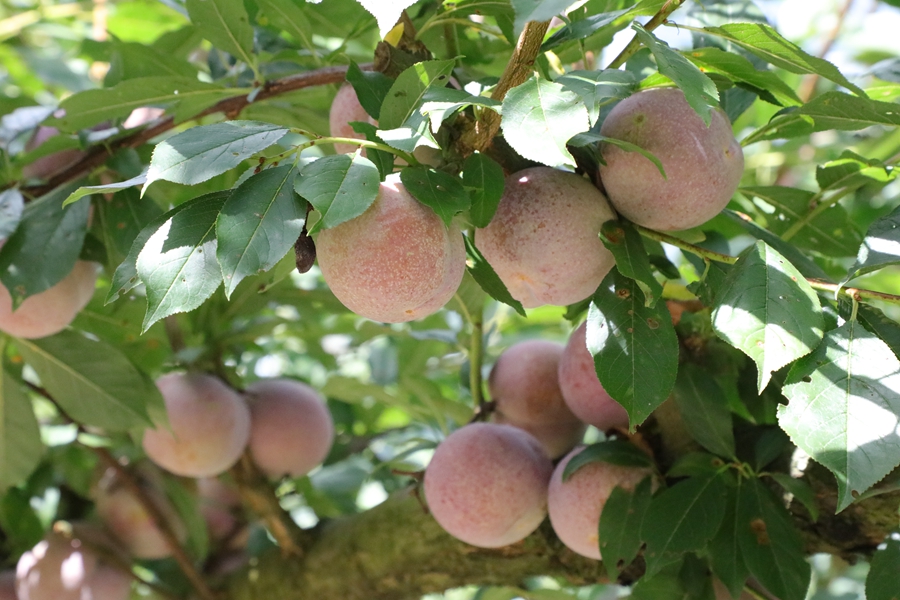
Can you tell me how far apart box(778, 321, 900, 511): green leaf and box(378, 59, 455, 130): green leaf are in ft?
1.12

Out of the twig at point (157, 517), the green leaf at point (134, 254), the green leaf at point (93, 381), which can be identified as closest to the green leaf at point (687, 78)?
the green leaf at point (134, 254)

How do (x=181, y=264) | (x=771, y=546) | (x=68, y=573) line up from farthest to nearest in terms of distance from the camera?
(x=68, y=573) < (x=771, y=546) < (x=181, y=264)

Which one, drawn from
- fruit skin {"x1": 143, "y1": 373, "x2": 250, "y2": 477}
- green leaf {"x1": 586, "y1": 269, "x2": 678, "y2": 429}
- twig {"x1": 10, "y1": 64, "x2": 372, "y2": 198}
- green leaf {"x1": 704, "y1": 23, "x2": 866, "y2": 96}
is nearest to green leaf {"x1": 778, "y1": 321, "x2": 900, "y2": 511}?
green leaf {"x1": 586, "y1": 269, "x2": 678, "y2": 429}

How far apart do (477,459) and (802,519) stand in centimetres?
36

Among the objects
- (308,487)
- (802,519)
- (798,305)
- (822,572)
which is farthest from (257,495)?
(822,572)

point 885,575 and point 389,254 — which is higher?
point 389,254

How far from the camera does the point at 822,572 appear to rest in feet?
6.13

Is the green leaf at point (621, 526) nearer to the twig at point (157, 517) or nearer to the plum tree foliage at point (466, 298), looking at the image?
the plum tree foliage at point (466, 298)

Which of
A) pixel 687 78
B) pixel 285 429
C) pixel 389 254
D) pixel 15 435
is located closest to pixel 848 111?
pixel 687 78

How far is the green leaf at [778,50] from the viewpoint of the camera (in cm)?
64

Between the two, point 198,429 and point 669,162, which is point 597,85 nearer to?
point 669,162

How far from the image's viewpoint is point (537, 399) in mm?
1034

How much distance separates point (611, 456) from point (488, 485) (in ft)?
0.47

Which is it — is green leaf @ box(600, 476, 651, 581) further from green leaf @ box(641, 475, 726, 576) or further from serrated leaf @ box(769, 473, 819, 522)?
serrated leaf @ box(769, 473, 819, 522)
